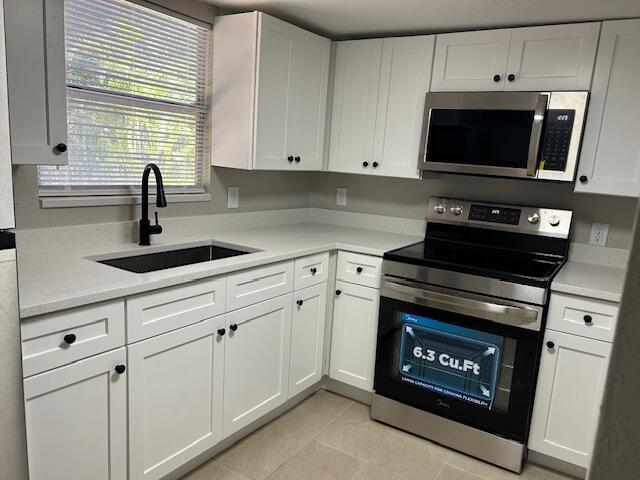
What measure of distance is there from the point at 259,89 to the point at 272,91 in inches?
4.2

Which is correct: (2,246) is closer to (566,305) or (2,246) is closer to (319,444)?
(319,444)

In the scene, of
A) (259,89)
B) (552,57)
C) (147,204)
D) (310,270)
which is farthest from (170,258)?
(552,57)

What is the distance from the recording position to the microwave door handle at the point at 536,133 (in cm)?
235

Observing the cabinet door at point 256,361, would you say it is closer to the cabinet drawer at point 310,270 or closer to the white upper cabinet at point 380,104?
the cabinet drawer at point 310,270

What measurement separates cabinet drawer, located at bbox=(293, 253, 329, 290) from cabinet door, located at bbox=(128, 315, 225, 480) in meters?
0.55

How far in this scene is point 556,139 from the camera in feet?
7.70

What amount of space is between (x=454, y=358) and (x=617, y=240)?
3.53ft

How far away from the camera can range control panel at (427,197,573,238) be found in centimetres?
259

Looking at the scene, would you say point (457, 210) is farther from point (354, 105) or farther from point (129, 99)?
point (129, 99)

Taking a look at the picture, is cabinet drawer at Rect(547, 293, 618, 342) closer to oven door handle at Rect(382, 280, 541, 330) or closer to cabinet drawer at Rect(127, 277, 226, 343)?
oven door handle at Rect(382, 280, 541, 330)

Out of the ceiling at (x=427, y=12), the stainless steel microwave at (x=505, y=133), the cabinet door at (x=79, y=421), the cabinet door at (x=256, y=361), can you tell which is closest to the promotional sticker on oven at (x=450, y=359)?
the cabinet door at (x=256, y=361)

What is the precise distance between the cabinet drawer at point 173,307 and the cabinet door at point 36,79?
57cm

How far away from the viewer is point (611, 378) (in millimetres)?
361

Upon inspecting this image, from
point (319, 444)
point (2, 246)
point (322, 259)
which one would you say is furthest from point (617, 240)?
point (2, 246)
